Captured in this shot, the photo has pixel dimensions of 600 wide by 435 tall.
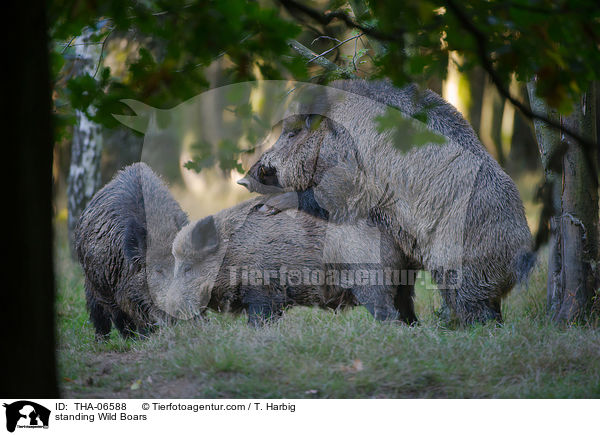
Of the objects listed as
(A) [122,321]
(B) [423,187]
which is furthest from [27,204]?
(A) [122,321]

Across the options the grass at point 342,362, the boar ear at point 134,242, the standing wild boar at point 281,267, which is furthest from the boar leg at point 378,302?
the boar ear at point 134,242

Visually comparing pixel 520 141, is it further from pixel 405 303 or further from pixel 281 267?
pixel 281 267

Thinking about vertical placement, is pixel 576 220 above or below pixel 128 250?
above

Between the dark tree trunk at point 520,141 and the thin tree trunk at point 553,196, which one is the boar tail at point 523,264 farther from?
the dark tree trunk at point 520,141

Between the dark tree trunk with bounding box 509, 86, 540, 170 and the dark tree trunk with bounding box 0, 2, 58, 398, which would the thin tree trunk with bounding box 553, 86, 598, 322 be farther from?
the dark tree trunk with bounding box 509, 86, 540, 170

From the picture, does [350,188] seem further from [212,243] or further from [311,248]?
[212,243]

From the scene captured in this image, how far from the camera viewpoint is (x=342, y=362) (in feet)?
14.6

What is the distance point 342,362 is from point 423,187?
1.86 metres

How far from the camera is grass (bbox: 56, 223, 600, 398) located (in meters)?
4.11

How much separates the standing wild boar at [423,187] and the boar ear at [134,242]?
3.76 ft

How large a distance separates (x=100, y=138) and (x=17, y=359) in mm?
8063

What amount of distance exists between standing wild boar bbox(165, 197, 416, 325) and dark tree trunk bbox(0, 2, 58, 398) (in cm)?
317

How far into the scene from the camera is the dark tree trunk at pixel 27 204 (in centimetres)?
238

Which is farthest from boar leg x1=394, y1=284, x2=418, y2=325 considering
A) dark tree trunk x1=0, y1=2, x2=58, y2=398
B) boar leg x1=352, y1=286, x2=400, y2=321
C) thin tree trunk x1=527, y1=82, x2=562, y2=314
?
dark tree trunk x1=0, y1=2, x2=58, y2=398
